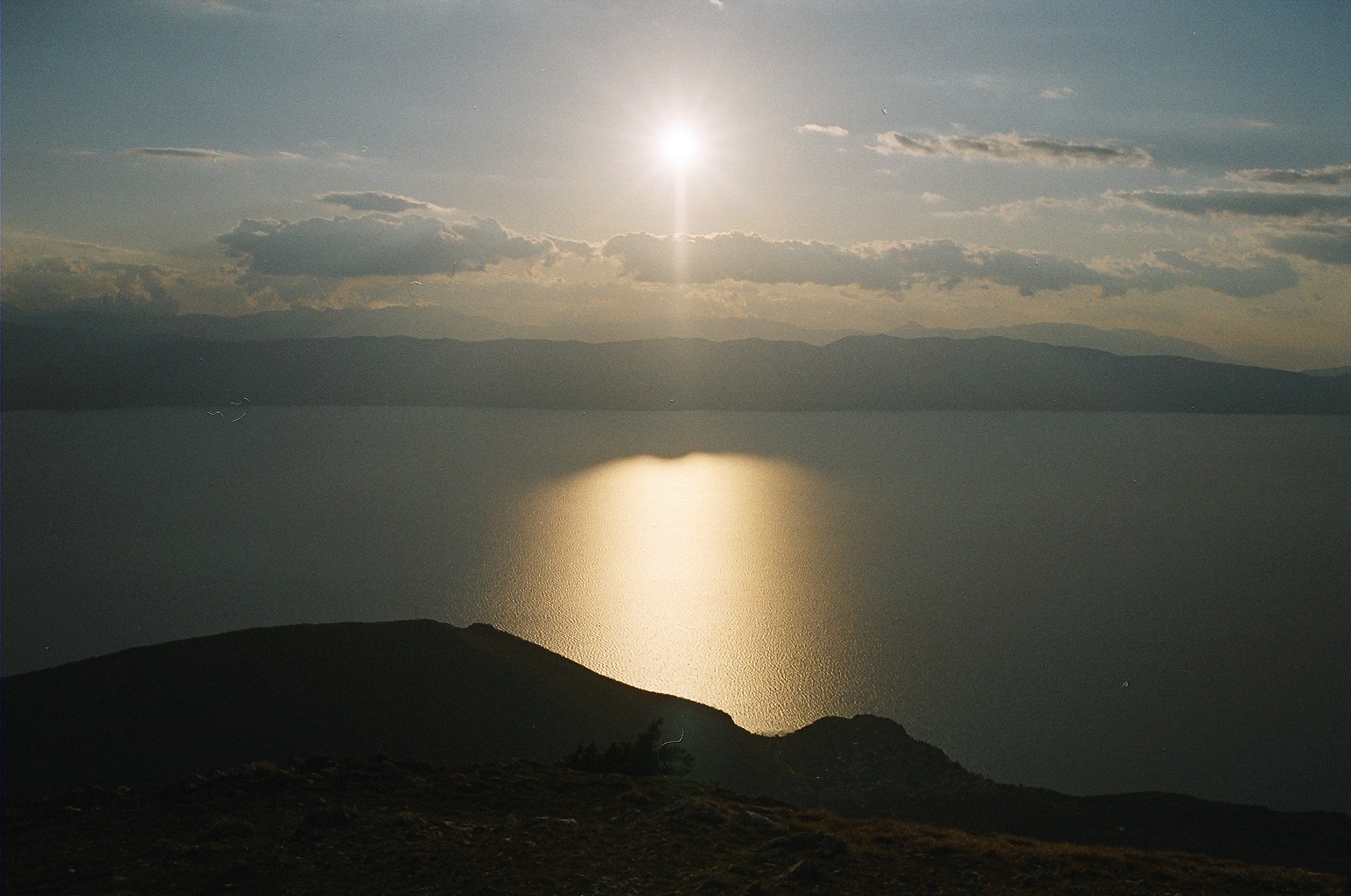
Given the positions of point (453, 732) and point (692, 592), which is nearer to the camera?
point (453, 732)

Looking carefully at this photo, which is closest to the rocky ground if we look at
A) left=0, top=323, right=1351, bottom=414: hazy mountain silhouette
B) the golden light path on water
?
the golden light path on water

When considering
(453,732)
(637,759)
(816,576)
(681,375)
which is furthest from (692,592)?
(681,375)

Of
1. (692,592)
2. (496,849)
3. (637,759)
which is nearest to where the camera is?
(496,849)

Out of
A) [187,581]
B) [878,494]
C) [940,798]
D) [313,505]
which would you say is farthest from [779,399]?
[940,798]

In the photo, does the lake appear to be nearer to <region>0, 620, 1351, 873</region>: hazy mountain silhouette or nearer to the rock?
<region>0, 620, 1351, 873</region>: hazy mountain silhouette

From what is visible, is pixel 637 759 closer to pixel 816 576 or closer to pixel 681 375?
pixel 816 576

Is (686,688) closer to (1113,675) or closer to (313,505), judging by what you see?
(1113,675)

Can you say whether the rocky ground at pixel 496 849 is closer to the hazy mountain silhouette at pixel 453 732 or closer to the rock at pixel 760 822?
the rock at pixel 760 822
